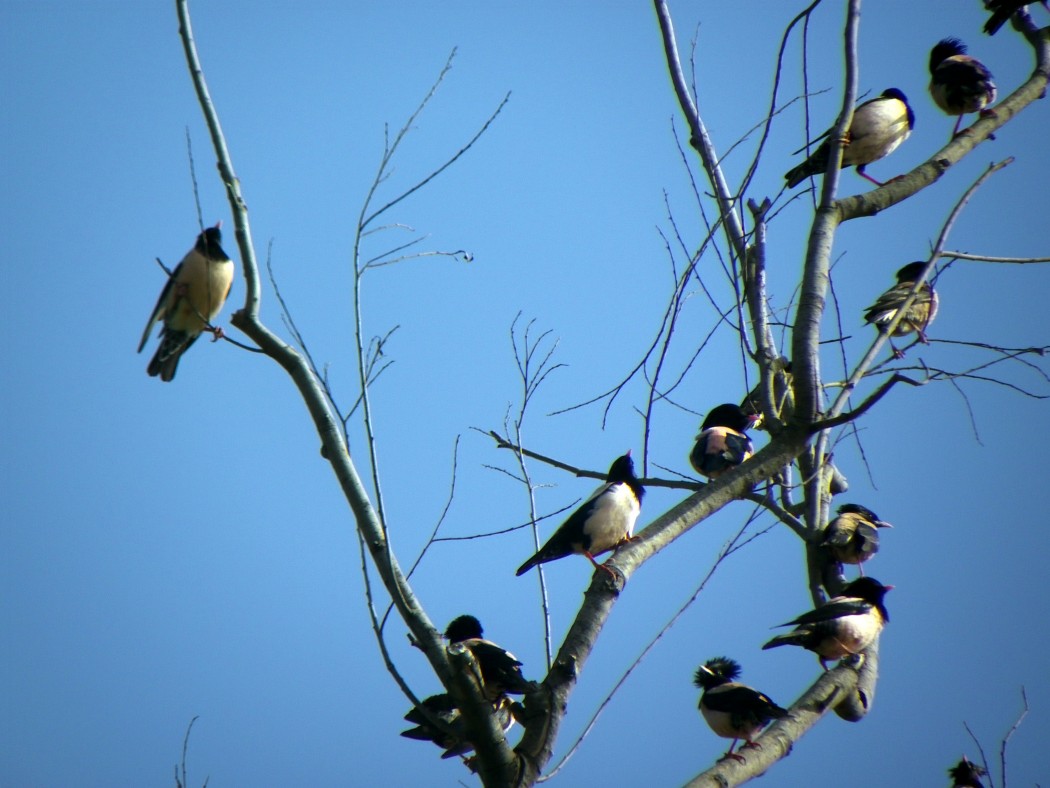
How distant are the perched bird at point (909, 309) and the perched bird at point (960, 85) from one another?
1.14 meters

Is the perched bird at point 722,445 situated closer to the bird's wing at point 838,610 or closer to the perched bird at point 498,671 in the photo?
the bird's wing at point 838,610

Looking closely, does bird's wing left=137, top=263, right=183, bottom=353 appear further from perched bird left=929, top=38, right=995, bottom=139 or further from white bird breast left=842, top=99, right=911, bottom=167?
perched bird left=929, top=38, right=995, bottom=139

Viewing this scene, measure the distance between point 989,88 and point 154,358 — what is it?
6.09m

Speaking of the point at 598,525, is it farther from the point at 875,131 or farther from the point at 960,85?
the point at 960,85

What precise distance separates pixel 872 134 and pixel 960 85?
119cm

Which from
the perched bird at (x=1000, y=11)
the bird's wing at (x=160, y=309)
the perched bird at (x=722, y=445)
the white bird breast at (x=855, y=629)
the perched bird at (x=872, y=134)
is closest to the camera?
the white bird breast at (x=855, y=629)

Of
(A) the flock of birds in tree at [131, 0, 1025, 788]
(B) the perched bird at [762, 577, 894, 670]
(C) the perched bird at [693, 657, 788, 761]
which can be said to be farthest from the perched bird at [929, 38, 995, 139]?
(C) the perched bird at [693, 657, 788, 761]

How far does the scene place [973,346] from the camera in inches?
162

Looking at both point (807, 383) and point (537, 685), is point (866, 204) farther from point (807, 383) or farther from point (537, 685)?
point (537, 685)

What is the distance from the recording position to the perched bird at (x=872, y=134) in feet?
22.6

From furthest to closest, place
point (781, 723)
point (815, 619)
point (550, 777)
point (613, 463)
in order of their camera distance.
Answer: point (613, 463) < point (815, 619) < point (781, 723) < point (550, 777)

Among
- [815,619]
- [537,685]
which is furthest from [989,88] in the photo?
[537,685]

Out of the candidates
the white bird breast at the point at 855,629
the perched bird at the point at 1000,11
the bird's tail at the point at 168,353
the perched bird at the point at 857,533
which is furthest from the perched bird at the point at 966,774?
the bird's tail at the point at 168,353

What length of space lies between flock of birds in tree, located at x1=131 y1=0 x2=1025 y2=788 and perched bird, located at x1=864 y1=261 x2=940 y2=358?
0.01 metres
